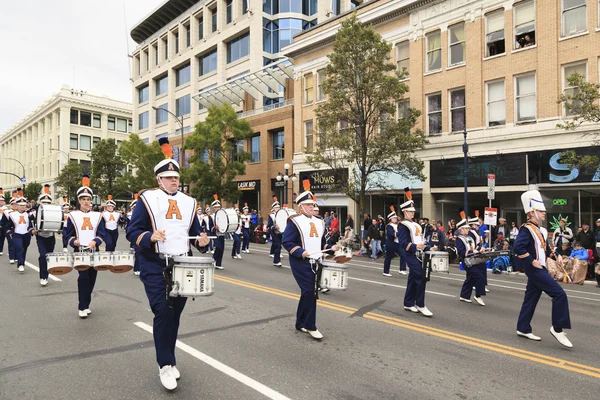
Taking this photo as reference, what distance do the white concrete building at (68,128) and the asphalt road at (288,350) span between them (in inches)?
2944

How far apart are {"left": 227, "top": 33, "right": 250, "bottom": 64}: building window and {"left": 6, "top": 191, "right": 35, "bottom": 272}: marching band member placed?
100 ft

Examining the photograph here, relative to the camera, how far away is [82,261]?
714 centimetres

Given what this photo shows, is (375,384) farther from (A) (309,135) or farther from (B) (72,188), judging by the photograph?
(B) (72,188)

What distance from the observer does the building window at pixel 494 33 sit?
21.7m

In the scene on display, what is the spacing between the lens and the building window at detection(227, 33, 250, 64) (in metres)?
40.9

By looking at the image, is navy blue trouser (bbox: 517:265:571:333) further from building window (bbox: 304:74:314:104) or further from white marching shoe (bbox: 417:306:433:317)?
building window (bbox: 304:74:314:104)

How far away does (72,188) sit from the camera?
179 ft

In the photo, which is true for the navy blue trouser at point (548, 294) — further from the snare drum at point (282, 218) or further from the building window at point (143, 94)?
the building window at point (143, 94)

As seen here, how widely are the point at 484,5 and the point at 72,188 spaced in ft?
162

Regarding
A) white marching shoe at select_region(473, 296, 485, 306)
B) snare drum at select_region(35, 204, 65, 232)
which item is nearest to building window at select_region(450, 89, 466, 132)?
white marching shoe at select_region(473, 296, 485, 306)

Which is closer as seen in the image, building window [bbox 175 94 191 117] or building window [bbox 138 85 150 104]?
building window [bbox 175 94 191 117]

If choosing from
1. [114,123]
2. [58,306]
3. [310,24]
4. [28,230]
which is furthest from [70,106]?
[58,306]

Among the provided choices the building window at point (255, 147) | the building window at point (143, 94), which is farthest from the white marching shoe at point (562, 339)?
the building window at point (143, 94)

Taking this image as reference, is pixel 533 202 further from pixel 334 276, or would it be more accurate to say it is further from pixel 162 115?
pixel 162 115
